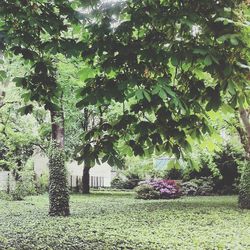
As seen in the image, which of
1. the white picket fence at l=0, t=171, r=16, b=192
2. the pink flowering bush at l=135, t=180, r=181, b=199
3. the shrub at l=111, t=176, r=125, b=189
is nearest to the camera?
the pink flowering bush at l=135, t=180, r=181, b=199

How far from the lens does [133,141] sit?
572cm

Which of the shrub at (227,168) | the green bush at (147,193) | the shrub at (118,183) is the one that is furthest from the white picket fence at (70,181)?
the shrub at (227,168)

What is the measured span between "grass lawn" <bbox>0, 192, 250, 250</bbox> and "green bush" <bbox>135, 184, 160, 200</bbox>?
7125 millimetres

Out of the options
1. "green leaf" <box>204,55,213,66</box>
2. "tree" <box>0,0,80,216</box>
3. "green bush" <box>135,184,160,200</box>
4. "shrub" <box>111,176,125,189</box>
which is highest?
"tree" <box>0,0,80,216</box>

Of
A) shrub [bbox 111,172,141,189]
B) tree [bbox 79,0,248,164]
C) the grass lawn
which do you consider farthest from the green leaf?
shrub [bbox 111,172,141,189]

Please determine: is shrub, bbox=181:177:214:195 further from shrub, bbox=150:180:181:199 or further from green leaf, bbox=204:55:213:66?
green leaf, bbox=204:55:213:66

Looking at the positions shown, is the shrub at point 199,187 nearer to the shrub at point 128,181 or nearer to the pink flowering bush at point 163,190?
the pink flowering bush at point 163,190

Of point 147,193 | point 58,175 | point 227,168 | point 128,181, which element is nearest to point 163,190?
point 147,193

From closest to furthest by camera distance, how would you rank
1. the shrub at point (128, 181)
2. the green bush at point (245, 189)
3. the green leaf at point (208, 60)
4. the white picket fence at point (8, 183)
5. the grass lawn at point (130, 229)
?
the green leaf at point (208, 60), the grass lawn at point (130, 229), the green bush at point (245, 189), the white picket fence at point (8, 183), the shrub at point (128, 181)

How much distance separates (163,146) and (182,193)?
20.7 meters

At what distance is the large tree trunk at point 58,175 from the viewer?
1498 centimetres

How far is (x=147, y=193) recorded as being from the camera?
2400 centimetres

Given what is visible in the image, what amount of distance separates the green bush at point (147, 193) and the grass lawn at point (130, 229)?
7.13 metres

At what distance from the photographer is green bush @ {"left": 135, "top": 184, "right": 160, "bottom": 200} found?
2388cm
